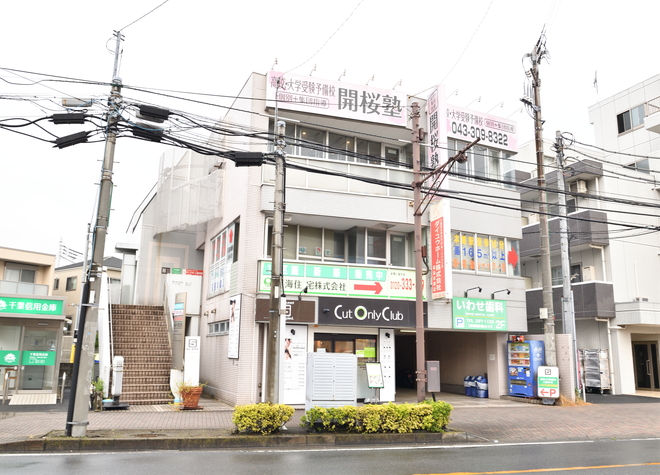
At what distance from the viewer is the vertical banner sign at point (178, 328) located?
19312mm

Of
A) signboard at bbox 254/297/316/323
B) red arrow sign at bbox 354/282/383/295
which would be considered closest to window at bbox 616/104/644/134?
red arrow sign at bbox 354/282/383/295

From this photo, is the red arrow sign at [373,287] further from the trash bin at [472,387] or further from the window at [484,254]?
the trash bin at [472,387]

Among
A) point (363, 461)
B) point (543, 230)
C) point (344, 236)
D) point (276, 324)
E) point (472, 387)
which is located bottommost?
point (363, 461)

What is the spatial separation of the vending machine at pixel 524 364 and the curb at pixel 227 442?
862 cm

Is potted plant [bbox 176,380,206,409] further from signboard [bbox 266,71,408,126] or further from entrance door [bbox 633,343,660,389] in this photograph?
entrance door [bbox 633,343,660,389]

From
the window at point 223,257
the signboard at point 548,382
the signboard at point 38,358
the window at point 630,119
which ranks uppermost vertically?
the window at point 630,119

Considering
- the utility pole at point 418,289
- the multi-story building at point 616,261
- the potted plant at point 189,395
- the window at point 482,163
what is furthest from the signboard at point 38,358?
the multi-story building at point 616,261

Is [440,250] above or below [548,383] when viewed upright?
above

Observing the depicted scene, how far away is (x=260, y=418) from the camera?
11.8 metres

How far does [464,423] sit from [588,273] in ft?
49.5

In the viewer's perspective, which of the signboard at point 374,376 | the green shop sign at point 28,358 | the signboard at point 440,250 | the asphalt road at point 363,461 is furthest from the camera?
the green shop sign at point 28,358

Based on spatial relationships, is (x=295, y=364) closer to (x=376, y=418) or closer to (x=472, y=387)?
(x=376, y=418)

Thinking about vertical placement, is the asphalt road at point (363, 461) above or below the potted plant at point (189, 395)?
below

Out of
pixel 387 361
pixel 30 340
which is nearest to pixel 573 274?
pixel 387 361
